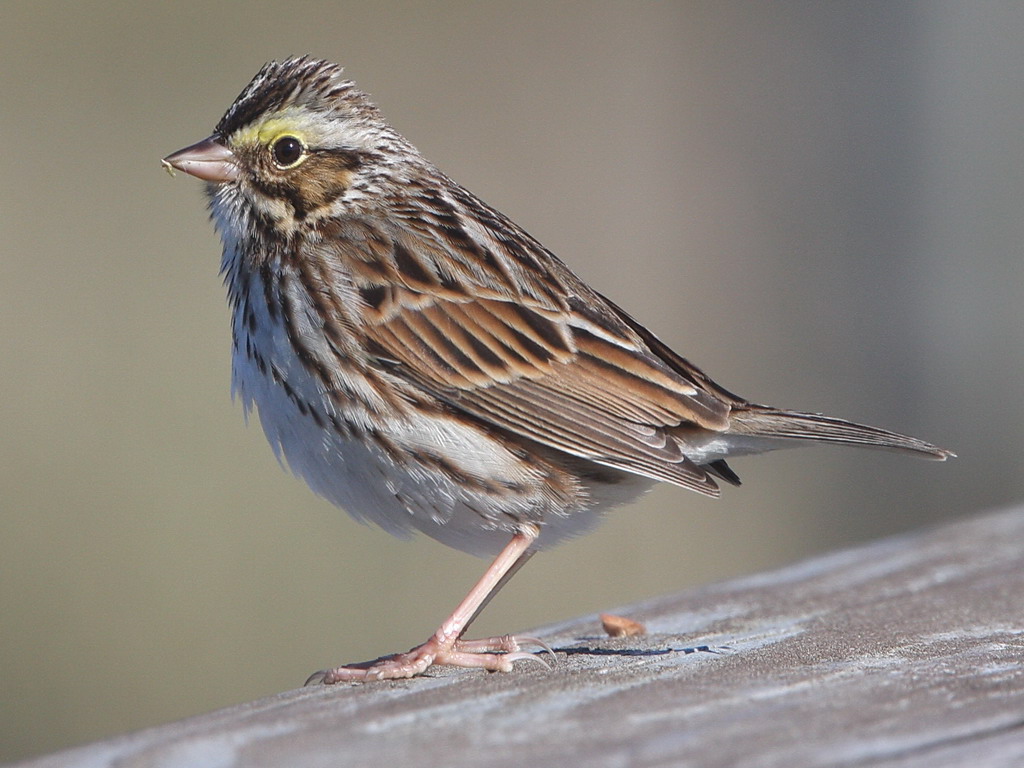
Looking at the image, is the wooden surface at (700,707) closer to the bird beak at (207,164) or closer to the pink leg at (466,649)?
the pink leg at (466,649)

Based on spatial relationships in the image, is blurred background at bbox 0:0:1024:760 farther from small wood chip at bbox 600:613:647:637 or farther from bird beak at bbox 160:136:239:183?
small wood chip at bbox 600:613:647:637

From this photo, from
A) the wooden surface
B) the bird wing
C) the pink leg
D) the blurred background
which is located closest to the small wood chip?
the wooden surface

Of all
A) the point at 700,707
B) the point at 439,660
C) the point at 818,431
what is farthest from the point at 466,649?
the point at 700,707

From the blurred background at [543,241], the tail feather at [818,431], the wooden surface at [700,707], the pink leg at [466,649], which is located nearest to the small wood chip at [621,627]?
the wooden surface at [700,707]

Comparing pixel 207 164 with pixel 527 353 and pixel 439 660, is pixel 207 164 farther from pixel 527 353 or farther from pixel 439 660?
pixel 439 660

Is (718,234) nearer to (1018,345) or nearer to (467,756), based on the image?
(1018,345)

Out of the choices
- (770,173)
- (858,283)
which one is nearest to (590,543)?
(858,283)

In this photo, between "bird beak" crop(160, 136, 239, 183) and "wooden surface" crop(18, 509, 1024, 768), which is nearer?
"wooden surface" crop(18, 509, 1024, 768)
